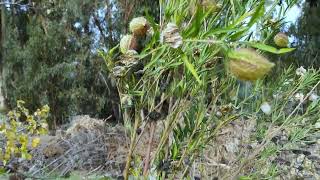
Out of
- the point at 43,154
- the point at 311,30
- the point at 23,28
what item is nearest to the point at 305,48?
the point at 311,30

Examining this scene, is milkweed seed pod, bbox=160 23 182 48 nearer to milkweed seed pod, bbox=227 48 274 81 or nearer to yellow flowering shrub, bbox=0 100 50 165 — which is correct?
milkweed seed pod, bbox=227 48 274 81

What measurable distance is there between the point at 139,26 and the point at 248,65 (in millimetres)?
459

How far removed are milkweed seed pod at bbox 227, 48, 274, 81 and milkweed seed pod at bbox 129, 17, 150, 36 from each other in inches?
16.6

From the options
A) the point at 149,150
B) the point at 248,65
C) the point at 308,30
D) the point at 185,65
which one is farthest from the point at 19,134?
the point at 308,30

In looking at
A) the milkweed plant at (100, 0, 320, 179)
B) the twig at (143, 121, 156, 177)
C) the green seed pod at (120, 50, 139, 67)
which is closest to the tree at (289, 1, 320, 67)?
the milkweed plant at (100, 0, 320, 179)

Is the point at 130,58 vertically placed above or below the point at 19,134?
above

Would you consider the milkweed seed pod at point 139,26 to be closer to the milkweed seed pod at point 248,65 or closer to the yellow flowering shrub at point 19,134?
the milkweed seed pod at point 248,65

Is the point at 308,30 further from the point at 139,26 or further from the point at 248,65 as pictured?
the point at 248,65

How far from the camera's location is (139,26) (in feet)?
4.28

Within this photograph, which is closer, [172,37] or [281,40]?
[172,37]

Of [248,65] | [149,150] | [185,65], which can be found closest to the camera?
[248,65]

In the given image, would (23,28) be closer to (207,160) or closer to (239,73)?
(207,160)

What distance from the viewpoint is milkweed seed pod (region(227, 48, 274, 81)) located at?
0.91 meters

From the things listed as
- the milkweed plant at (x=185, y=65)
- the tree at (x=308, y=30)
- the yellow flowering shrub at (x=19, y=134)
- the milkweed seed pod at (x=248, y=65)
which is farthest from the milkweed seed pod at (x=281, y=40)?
the tree at (x=308, y=30)
